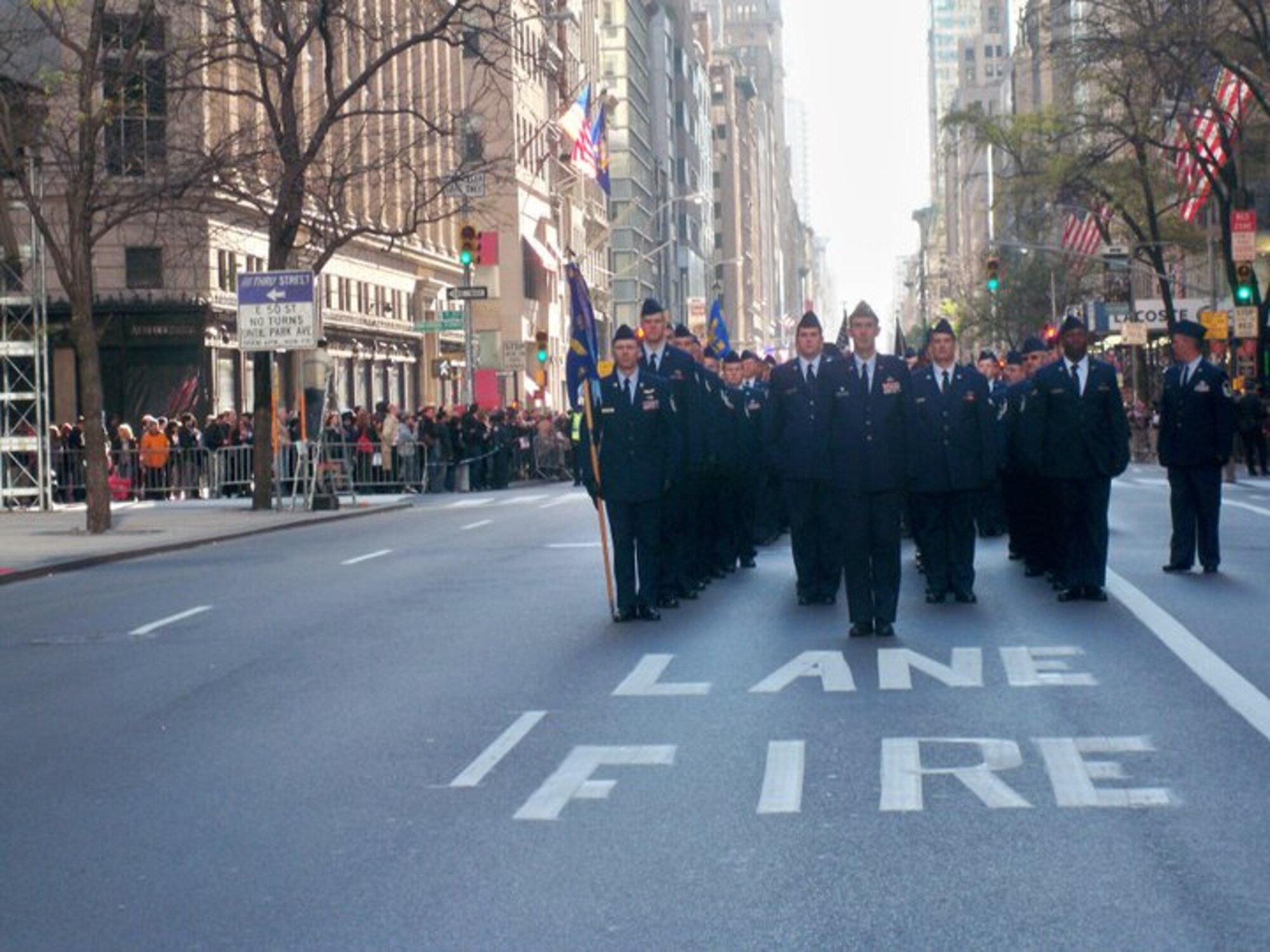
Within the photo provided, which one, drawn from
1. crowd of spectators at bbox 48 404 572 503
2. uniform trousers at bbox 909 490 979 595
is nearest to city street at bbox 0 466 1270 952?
uniform trousers at bbox 909 490 979 595

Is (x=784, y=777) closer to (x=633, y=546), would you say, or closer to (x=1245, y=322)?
(x=633, y=546)

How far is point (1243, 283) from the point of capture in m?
46.7

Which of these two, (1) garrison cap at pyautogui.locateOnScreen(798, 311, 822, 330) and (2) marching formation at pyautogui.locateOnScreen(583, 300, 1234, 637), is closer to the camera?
(2) marching formation at pyautogui.locateOnScreen(583, 300, 1234, 637)

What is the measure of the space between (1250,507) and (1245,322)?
64.5 feet

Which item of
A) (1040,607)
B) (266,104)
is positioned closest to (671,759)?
(1040,607)

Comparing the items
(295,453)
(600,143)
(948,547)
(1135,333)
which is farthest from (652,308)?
(600,143)

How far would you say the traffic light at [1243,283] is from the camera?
46531 millimetres

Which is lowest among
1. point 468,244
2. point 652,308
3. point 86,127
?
point 652,308

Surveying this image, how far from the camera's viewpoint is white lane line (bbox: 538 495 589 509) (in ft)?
121

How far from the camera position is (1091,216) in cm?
6738

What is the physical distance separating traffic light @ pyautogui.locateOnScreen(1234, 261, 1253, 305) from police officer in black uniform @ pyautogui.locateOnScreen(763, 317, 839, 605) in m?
31.4

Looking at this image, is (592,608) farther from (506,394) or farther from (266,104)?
(506,394)

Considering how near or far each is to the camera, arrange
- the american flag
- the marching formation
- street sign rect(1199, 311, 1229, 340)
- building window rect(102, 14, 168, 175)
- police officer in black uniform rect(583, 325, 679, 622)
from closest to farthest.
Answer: the marching formation, police officer in black uniform rect(583, 325, 679, 622), building window rect(102, 14, 168, 175), the american flag, street sign rect(1199, 311, 1229, 340)

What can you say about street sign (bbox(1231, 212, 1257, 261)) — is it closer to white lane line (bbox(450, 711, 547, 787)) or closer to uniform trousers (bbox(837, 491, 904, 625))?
uniform trousers (bbox(837, 491, 904, 625))
